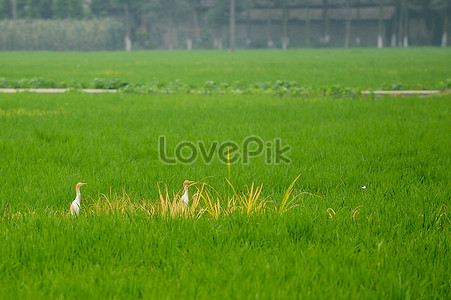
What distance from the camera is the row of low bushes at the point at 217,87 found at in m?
11.4

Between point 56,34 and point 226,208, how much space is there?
52.1 m

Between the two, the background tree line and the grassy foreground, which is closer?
the grassy foreground

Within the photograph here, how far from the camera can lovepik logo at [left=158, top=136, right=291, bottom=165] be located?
16.7 feet

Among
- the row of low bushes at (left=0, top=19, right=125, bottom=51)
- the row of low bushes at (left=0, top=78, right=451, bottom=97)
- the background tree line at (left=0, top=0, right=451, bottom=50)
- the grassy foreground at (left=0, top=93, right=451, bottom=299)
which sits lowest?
the grassy foreground at (left=0, top=93, right=451, bottom=299)

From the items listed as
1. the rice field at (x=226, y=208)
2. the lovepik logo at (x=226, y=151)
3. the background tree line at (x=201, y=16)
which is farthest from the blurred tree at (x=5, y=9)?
the lovepik logo at (x=226, y=151)

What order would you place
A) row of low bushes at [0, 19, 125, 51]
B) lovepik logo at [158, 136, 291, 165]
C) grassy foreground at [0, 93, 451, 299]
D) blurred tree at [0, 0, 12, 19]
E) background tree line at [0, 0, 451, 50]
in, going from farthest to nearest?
1. blurred tree at [0, 0, 12, 19]
2. background tree line at [0, 0, 451, 50]
3. row of low bushes at [0, 19, 125, 51]
4. lovepik logo at [158, 136, 291, 165]
5. grassy foreground at [0, 93, 451, 299]

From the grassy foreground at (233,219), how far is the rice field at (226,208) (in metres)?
0.01

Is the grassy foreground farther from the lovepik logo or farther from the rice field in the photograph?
the lovepik logo

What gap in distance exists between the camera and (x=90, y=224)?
299cm

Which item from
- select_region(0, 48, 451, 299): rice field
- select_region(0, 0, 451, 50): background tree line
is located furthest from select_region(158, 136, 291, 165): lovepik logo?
select_region(0, 0, 451, 50): background tree line

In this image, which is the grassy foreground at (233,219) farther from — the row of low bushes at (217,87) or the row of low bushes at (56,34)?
the row of low bushes at (56,34)

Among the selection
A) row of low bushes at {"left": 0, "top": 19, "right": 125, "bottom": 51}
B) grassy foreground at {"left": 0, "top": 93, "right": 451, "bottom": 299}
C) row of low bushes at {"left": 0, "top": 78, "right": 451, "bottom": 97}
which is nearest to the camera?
grassy foreground at {"left": 0, "top": 93, "right": 451, "bottom": 299}

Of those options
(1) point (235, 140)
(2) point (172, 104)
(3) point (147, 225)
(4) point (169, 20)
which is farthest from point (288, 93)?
(4) point (169, 20)

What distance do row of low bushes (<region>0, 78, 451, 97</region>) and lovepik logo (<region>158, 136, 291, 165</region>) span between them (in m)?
5.66
